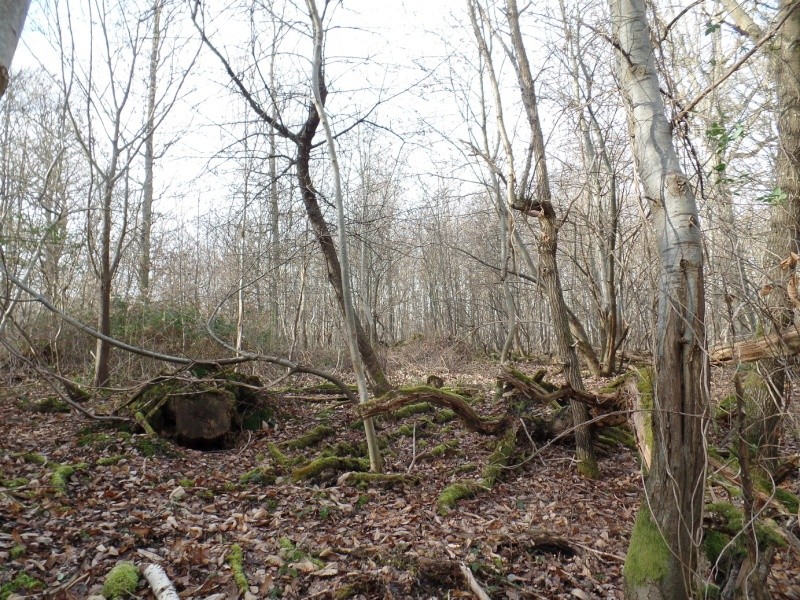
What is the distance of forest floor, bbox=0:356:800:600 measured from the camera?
147 inches

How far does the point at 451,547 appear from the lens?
4.33 metres

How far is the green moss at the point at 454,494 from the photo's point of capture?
17.3 feet

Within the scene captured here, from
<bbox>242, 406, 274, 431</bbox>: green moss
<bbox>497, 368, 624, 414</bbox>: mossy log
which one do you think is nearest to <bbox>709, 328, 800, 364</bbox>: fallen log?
<bbox>497, 368, 624, 414</bbox>: mossy log

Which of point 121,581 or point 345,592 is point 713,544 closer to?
point 345,592

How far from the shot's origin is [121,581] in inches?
135

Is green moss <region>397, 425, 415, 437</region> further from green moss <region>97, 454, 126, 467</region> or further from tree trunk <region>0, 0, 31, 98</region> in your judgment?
tree trunk <region>0, 0, 31, 98</region>

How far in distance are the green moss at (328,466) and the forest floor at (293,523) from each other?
0.18 meters

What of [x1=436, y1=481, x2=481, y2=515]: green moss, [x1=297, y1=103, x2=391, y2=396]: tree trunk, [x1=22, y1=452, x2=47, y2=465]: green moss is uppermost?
[x1=297, y1=103, x2=391, y2=396]: tree trunk

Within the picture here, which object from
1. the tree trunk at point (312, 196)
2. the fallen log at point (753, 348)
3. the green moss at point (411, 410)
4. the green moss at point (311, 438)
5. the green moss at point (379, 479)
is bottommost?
the green moss at point (379, 479)

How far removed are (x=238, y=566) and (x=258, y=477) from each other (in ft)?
6.91

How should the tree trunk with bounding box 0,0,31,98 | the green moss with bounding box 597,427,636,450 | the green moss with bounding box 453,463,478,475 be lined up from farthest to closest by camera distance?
the green moss with bounding box 597,427,636,450
the green moss with bounding box 453,463,478,475
the tree trunk with bounding box 0,0,31,98

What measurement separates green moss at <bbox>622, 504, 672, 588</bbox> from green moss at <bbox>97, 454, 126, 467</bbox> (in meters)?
5.27

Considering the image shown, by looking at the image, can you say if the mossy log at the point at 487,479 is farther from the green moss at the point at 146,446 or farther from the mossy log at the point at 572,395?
the green moss at the point at 146,446

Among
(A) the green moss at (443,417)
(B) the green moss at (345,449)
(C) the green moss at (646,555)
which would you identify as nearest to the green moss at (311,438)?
(B) the green moss at (345,449)
